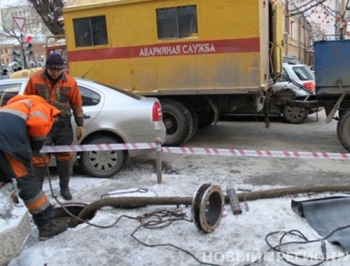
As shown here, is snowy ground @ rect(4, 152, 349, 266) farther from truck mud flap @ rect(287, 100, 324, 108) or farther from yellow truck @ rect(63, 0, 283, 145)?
yellow truck @ rect(63, 0, 283, 145)

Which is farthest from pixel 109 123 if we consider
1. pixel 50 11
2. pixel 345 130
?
pixel 50 11

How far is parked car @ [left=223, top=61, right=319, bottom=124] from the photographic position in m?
8.94

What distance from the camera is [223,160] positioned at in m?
7.03

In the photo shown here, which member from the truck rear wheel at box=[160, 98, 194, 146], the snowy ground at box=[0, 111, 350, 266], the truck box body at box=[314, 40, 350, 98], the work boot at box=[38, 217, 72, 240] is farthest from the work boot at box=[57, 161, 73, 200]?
the truck box body at box=[314, 40, 350, 98]

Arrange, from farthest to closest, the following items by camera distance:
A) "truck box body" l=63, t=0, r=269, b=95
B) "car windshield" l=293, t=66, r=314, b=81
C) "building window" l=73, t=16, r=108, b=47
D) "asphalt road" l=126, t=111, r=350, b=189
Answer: "car windshield" l=293, t=66, r=314, b=81, "building window" l=73, t=16, r=108, b=47, "truck box body" l=63, t=0, r=269, b=95, "asphalt road" l=126, t=111, r=350, b=189

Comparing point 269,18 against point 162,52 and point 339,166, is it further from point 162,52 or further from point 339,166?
point 339,166

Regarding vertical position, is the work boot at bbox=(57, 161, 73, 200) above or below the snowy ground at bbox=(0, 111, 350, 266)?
above

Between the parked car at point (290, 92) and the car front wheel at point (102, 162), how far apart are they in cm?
332

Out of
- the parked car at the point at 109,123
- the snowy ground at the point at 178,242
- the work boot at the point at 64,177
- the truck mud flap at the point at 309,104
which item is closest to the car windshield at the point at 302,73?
the truck mud flap at the point at 309,104

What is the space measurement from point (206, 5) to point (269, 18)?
1.61 metres

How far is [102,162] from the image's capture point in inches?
237

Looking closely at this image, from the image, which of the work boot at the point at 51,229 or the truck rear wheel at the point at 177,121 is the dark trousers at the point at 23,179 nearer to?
the work boot at the point at 51,229

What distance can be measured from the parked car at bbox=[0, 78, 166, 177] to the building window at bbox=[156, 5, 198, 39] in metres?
2.20

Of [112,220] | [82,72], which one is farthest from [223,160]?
[82,72]
